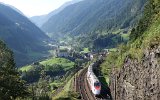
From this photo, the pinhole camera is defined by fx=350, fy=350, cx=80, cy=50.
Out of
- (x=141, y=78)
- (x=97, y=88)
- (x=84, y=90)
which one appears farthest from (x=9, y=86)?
(x=84, y=90)

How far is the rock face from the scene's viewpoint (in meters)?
50.1

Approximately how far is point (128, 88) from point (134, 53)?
22.5 ft

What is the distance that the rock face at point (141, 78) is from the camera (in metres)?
50.1

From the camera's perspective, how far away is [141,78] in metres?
57.1

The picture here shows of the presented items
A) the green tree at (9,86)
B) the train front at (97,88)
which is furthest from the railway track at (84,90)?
the green tree at (9,86)

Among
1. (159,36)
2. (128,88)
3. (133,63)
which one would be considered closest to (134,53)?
(133,63)

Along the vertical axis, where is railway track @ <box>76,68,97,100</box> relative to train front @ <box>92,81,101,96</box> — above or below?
below

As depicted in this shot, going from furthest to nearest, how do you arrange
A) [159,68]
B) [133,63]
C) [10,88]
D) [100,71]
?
[100,71] → [133,63] → [10,88] → [159,68]

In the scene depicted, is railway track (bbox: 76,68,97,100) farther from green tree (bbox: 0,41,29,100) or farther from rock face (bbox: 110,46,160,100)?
green tree (bbox: 0,41,29,100)

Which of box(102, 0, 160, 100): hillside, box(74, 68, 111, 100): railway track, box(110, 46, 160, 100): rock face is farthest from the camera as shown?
box(74, 68, 111, 100): railway track

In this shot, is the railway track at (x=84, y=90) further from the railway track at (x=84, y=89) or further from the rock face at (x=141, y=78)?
the rock face at (x=141, y=78)

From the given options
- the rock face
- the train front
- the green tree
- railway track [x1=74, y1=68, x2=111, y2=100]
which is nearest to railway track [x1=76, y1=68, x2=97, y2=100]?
railway track [x1=74, y1=68, x2=111, y2=100]

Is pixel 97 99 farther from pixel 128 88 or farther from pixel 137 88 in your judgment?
pixel 137 88

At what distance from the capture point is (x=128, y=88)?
65812mm
